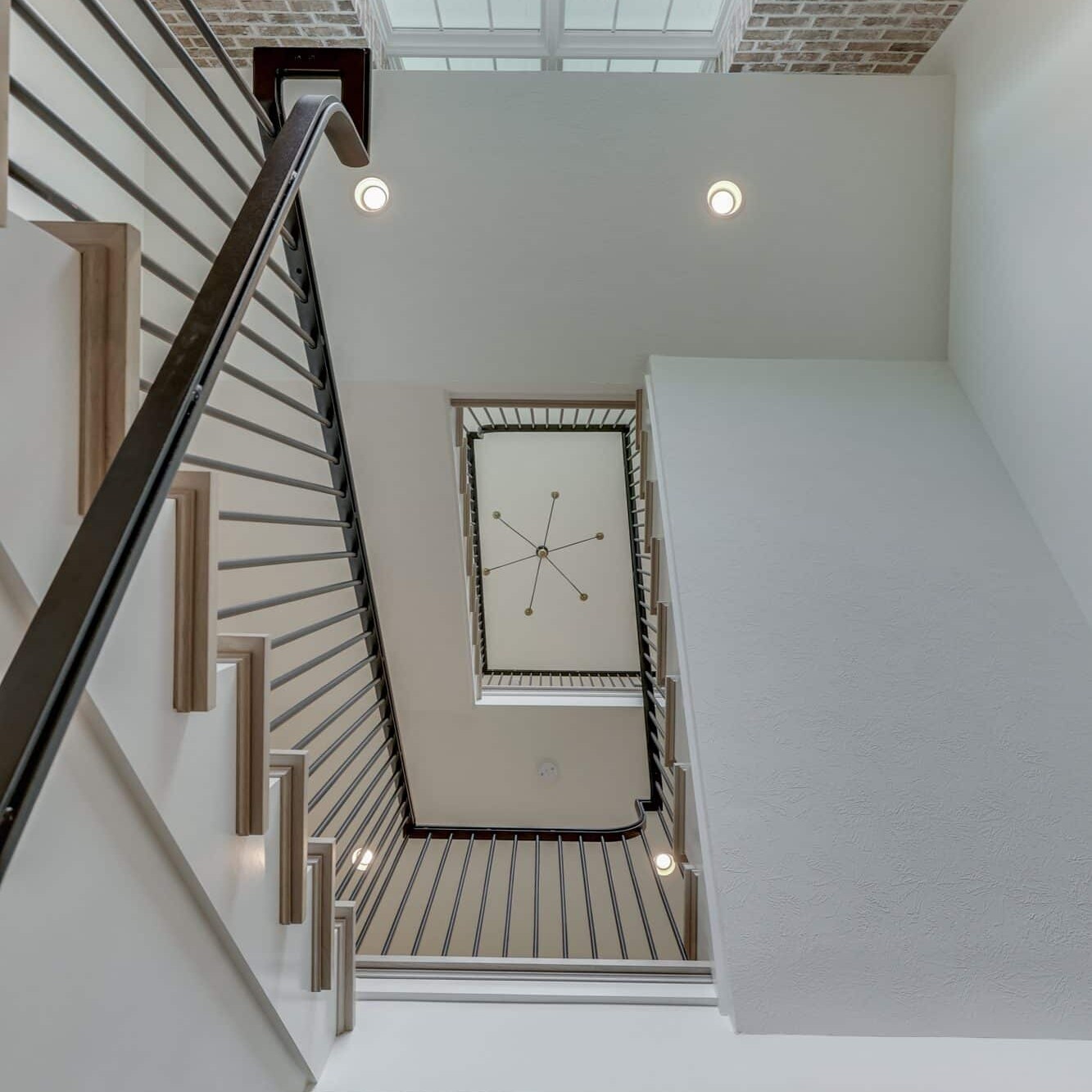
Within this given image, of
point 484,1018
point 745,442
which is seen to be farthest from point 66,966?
point 745,442

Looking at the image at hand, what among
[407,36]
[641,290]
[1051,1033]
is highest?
[407,36]

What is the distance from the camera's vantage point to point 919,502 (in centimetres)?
215

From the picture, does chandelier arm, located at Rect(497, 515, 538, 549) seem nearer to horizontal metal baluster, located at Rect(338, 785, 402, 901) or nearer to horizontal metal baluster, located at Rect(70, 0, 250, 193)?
horizontal metal baluster, located at Rect(338, 785, 402, 901)

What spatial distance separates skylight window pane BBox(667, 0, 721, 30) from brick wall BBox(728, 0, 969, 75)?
0.28 meters

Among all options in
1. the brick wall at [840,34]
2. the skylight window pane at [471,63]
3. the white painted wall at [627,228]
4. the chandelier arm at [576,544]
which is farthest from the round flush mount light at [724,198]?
the chandelier arm at [576,544]

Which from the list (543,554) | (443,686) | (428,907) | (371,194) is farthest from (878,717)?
(543,554)

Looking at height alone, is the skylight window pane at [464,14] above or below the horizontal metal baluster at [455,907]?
above

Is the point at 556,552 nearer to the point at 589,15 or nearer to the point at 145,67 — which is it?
the point at 589,15

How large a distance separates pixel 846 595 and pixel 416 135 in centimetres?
211

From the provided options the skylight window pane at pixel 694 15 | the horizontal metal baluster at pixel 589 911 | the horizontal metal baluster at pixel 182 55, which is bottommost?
the horizontal metal baluster at pixel 589 911

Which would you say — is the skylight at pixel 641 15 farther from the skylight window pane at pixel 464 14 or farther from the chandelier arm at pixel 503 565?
the chandelier arm at pixel 503 565

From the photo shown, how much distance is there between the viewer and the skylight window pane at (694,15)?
2.91 metres

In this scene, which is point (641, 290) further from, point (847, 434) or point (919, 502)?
point (919, 502)

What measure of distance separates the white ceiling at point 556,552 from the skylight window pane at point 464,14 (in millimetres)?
2600
